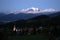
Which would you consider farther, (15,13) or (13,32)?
(15,13)

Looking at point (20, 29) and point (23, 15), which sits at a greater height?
point (23, 15)

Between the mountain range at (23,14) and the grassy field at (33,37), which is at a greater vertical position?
the mountain range at (23,14)

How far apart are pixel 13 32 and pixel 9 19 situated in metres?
0.53

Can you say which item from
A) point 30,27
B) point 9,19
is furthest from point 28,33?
point 9,19

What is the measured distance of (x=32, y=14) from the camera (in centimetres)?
562

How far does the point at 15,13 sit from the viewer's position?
5645mm

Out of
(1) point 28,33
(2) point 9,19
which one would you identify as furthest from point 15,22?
(1) point 28,33

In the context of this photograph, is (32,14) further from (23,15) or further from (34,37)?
(34,37)

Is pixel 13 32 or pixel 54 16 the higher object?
pixel 54 16

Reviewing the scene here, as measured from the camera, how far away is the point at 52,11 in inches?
218

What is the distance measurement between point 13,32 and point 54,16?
1.29 m

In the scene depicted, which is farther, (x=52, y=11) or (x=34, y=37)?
(x=52, y=11)

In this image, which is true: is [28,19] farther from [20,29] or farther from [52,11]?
[52,11]

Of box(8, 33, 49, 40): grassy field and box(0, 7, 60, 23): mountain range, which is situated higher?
box(0, 7, 60, 23): mountain range
